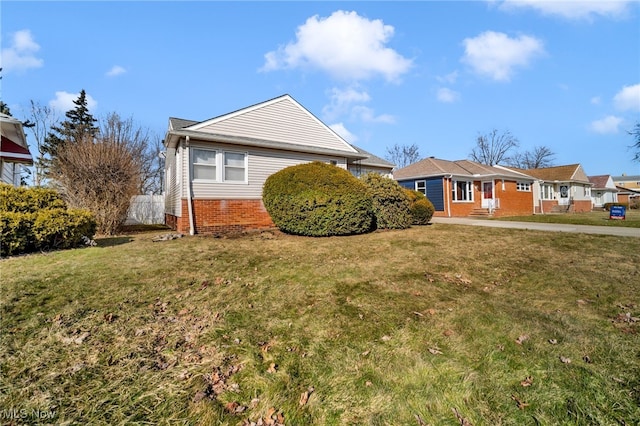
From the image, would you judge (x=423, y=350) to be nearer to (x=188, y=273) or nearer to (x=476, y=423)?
(x=476, y=423)

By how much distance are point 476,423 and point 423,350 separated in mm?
972

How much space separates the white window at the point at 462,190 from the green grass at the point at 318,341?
56.9 feet

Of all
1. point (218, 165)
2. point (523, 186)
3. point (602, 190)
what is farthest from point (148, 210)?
point (602, 190)

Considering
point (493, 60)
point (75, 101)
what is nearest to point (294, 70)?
point (493, 60)

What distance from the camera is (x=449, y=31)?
34.1ft

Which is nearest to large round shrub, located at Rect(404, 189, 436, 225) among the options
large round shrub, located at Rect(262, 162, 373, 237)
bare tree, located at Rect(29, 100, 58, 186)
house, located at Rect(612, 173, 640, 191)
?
large round shrub, located at Rect(262, 162, 373, 237)

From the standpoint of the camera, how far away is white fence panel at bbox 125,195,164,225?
17781mm

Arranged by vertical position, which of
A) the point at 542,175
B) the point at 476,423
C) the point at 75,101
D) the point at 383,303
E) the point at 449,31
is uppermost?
the point at 75,101

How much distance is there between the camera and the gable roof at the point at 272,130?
11.3 metres

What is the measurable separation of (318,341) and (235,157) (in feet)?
32.4

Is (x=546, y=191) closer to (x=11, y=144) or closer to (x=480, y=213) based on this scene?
(x=480, y=213)

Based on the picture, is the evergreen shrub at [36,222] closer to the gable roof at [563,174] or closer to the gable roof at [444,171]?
the gable roof at [444,171]

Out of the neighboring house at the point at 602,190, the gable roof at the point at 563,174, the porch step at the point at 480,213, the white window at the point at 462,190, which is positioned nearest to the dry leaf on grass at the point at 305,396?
the white window at the point at 462,190

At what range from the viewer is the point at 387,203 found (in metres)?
11.3
